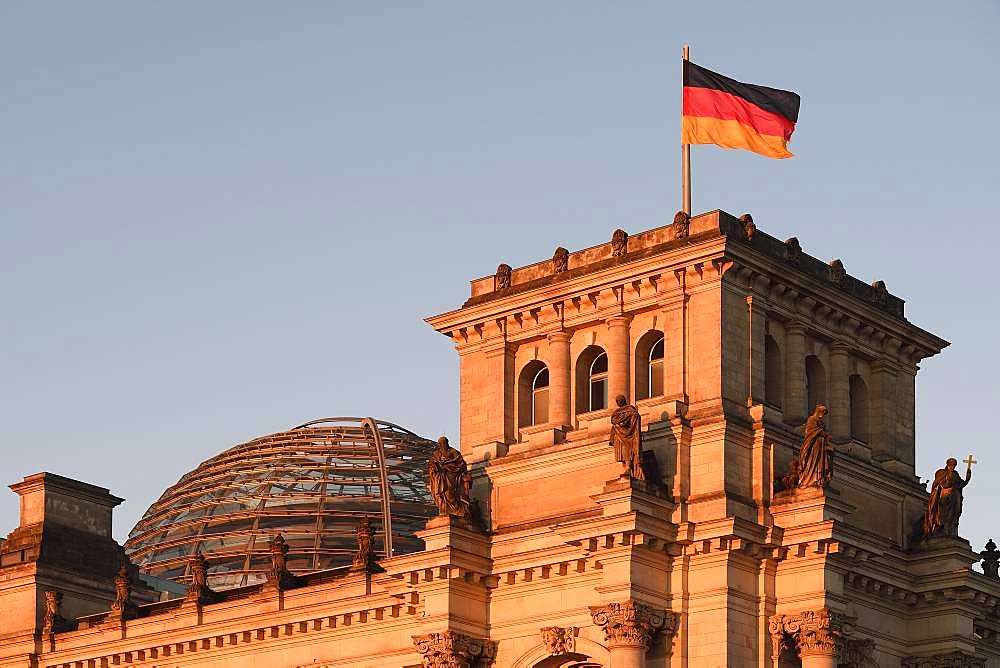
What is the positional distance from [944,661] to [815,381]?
30.5 ft

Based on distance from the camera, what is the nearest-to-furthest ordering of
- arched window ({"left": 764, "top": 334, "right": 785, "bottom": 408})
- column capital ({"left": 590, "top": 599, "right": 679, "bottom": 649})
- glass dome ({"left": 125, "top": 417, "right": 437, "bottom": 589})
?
1. column capital ({"left": 590, "top": 599, "right": 679, "bottom": 649})
2. arched window ({"left": 764, "top": 334, "right": 785, "bottom": 408})
3. glass dome ({"left": 125, "top": 417, "right": 437, "bottom": 589})

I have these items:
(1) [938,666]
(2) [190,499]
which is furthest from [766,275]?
(2) [190,499]

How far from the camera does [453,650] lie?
70.9m

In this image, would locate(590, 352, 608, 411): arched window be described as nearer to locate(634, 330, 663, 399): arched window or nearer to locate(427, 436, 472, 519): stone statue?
locate(634, 330, 663, 399): arched window

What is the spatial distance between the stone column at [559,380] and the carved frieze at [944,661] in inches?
492

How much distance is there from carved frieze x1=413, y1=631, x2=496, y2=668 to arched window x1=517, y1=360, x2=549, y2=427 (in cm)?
733

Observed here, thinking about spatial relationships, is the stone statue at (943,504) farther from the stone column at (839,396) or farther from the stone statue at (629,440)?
the stone statue at (629,440)

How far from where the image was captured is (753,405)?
70625 mm

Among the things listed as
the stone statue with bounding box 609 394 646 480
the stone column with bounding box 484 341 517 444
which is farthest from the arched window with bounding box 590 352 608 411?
the stone statue with bounding box 609 394 646 480

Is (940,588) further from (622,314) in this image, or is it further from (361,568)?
(361,568)

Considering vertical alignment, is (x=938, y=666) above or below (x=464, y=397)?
below

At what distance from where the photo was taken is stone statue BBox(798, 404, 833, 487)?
68812 mm

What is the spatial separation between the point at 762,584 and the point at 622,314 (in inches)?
375

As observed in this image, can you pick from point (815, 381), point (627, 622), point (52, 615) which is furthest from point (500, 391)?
point (52, 615)
